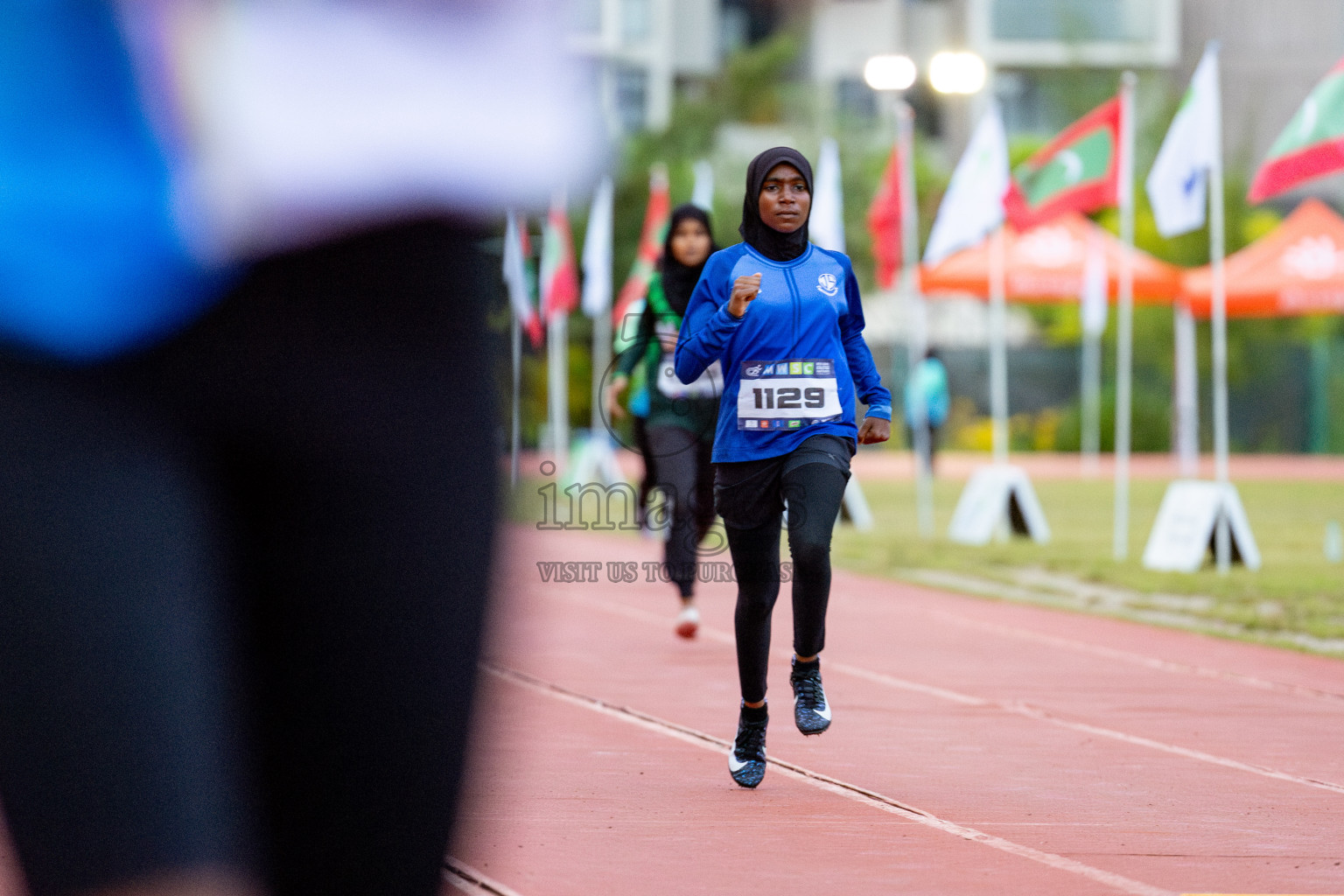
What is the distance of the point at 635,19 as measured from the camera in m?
54.0

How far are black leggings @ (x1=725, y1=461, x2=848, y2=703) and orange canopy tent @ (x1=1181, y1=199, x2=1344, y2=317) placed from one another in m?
18.4

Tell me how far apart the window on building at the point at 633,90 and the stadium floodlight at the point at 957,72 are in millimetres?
30038

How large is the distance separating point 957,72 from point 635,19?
111 ft

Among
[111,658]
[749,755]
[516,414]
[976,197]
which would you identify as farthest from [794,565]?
[976,197]

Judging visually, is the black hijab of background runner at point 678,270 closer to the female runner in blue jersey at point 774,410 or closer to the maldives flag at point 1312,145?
the female runner in blue jersey at point 774,410

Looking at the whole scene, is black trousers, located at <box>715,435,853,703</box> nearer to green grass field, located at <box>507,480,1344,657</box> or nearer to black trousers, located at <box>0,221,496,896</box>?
green grass field, located at <box>507,480,1344,657</box>

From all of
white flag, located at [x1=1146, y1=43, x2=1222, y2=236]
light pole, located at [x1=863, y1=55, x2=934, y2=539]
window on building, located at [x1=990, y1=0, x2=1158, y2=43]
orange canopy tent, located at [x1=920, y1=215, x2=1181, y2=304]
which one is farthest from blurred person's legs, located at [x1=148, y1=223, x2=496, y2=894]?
window on building, located at [x1=990, y1=0, x2=1158, y2=43]

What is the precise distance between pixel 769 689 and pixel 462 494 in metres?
6.36

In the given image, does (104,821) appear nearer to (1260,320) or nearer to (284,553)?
(284,553)

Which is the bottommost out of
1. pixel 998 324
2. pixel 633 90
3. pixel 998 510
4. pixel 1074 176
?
pixel 998 510

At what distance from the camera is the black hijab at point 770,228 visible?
216 inches

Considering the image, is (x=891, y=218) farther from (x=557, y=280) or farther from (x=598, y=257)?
(x=598, y=257)

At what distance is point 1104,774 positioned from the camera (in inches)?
228

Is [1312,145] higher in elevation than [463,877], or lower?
higher
